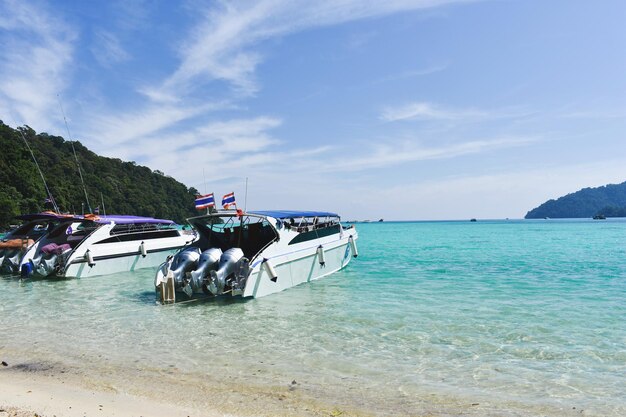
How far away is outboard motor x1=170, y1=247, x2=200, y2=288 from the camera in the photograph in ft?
40.6

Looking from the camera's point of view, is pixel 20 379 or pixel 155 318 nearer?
pixel 20 379

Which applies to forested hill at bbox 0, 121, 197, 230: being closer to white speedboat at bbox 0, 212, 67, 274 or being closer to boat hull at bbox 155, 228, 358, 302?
Answer: white speedboat at bbox 0, 212, 67, 274

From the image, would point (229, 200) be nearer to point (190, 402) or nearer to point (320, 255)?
point (320, 255)

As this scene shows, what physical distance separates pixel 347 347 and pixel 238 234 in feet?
30.3

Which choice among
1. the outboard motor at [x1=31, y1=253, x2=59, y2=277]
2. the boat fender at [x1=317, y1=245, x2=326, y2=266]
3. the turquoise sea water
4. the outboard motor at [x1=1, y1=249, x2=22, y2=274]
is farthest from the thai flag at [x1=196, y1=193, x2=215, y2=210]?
the outboard motor at [x1=1, y1=249, x2=22, y2=274]

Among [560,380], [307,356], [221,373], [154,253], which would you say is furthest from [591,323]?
[154,253]

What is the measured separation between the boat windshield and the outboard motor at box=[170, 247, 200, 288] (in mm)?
2247

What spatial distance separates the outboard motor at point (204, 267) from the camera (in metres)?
12.0

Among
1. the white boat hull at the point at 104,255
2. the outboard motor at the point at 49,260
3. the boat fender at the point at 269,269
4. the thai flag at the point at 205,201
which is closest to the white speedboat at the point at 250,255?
the boat fender at the point at 269,269

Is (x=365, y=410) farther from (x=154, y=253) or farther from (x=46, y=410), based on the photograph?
(x=154, y=253)

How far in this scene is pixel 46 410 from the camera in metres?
4.84

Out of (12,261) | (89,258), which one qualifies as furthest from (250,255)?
(12,261)

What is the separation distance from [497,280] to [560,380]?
1173cm

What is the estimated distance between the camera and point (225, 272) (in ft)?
39.0
